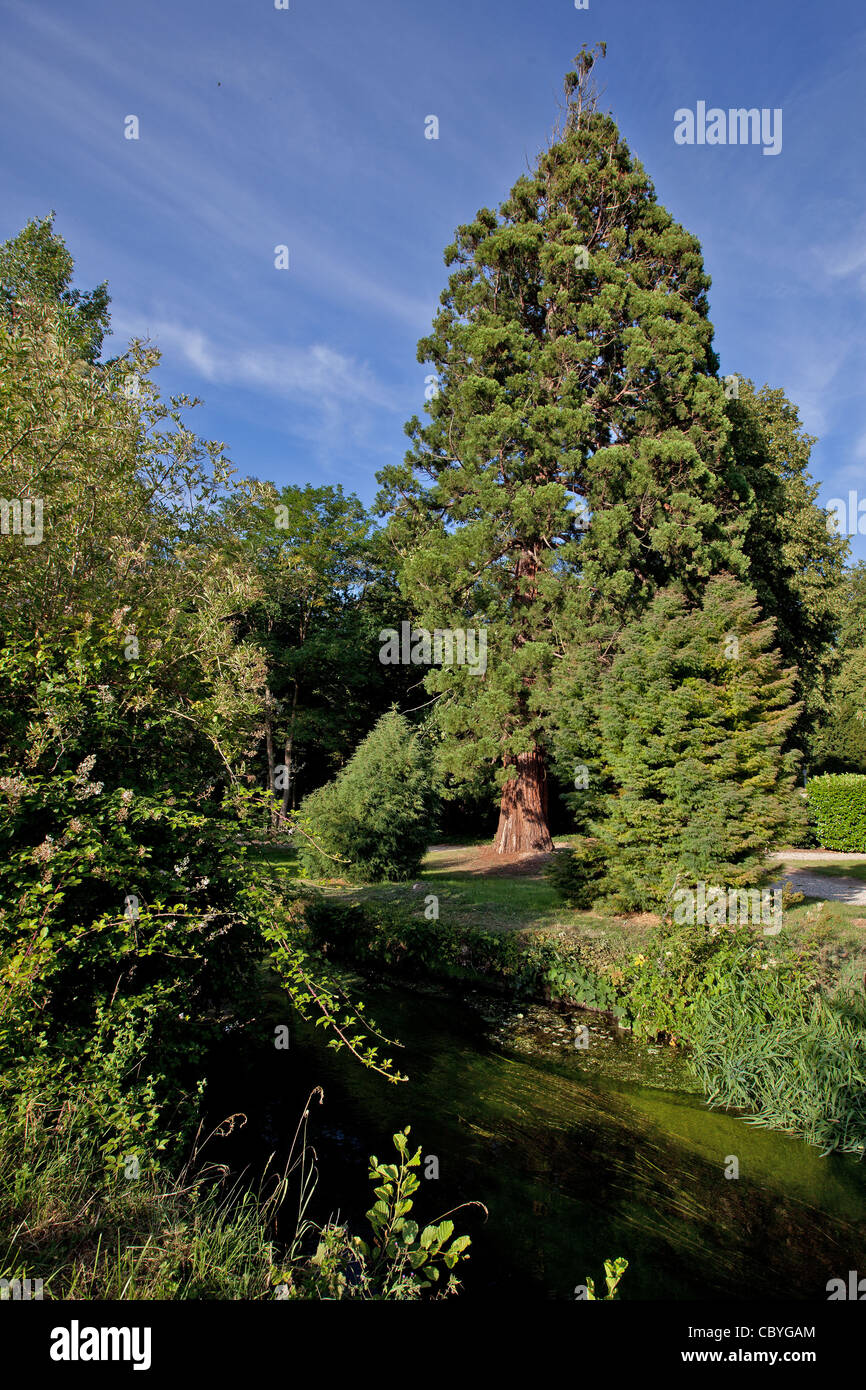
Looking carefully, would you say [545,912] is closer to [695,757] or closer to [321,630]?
[695,757]

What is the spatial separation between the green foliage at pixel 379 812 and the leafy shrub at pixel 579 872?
155 inches

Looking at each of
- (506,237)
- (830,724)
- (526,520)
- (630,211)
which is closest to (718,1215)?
(526,520)

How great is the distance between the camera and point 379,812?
1434 centimetres

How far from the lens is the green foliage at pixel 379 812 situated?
563 inches

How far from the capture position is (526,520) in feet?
52.6

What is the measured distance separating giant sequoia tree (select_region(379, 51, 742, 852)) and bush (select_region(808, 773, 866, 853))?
8.79 meters

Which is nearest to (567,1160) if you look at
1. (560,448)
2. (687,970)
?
(687,970)

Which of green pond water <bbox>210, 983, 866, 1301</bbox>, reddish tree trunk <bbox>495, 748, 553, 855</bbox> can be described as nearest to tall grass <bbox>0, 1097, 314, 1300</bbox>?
green pond water <bbox>210, 983, 866, 1301</bbox>

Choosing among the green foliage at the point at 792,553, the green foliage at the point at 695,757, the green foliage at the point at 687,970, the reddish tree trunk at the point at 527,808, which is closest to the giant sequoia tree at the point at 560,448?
the reddish tree trunk at the point at 527,808

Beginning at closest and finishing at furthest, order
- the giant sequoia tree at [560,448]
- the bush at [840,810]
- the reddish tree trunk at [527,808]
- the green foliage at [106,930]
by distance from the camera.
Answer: the green foliage at [106,930]
the giant sequoia tree at [560,448]
the reddish tree trunk at [527,808]
the bush at [840,810]

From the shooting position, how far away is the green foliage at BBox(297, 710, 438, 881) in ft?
46.9

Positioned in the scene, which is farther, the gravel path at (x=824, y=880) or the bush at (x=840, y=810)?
the bush at (x=840, y=810)

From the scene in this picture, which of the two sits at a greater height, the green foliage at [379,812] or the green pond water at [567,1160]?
the green foliage at [379,812]

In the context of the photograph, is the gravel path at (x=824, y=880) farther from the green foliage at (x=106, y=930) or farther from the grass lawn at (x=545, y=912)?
the green foliage at (x=106, y=930)
